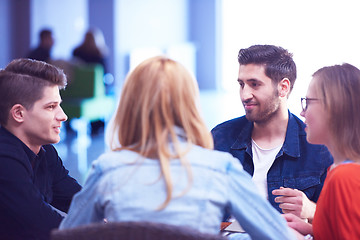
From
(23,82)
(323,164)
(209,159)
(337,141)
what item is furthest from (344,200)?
(23,82)

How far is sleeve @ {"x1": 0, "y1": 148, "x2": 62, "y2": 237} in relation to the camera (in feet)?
5.67

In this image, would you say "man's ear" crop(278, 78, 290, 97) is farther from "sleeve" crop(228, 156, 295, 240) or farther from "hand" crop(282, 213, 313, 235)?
"sleeve" crop(228, 156, 295, 240)

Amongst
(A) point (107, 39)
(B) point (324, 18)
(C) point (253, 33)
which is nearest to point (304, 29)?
(B) point (324, 18)

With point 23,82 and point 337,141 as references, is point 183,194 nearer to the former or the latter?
point 337,141

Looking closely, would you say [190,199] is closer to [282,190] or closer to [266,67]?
[282,190]

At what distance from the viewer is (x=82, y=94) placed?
8070mm

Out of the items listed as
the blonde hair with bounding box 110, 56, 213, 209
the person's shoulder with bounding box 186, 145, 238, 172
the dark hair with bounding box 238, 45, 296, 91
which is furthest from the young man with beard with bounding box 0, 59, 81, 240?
the dark hair with bounding box 238, 45, 296, 91

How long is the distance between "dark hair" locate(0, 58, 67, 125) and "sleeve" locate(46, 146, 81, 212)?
0.28 m

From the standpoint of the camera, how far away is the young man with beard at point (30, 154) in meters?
1.74

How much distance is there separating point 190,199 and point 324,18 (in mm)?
12526

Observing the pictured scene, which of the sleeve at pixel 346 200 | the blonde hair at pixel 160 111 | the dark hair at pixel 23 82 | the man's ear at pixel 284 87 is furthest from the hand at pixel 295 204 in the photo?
the dark hair at pixel 23 82

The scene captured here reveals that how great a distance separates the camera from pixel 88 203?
1.38 metres

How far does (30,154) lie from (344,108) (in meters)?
1.16

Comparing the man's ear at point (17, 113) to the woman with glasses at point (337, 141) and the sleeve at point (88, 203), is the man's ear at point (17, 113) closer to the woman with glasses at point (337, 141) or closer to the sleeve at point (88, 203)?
the sleeve at point (88, 203)
